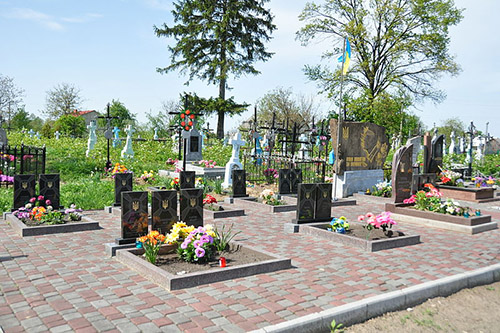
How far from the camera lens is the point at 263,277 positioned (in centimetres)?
605

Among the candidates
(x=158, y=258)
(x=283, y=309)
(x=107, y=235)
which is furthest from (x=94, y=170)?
(x=283, y=309)

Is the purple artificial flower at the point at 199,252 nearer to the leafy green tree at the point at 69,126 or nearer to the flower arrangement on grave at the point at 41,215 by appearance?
the flower arrangement on grave at the point at 41,215

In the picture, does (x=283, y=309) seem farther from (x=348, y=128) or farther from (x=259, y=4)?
(x=259, y=4)

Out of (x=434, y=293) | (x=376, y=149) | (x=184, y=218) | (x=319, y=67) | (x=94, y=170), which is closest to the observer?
(x=434, y=293)

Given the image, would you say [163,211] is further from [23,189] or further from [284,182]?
[284,182]

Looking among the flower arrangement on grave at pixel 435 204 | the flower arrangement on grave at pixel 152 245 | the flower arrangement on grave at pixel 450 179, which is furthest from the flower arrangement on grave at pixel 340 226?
the flower arrangement on grave at pixel 450 179

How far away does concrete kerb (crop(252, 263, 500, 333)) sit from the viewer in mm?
4438

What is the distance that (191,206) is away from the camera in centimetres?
793

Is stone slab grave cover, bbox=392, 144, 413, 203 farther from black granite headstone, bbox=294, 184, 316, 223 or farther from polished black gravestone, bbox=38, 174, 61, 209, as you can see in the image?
polished black gravestone, bbox=38, 174, 61, 209

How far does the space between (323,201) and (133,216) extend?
14.7 ft

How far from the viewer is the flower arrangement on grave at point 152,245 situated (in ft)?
20.5

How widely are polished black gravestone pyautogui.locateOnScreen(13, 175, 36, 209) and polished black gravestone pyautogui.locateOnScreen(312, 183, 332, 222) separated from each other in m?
6.41

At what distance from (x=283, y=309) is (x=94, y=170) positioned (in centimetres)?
1506

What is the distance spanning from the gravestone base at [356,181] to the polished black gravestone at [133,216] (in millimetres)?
9012
